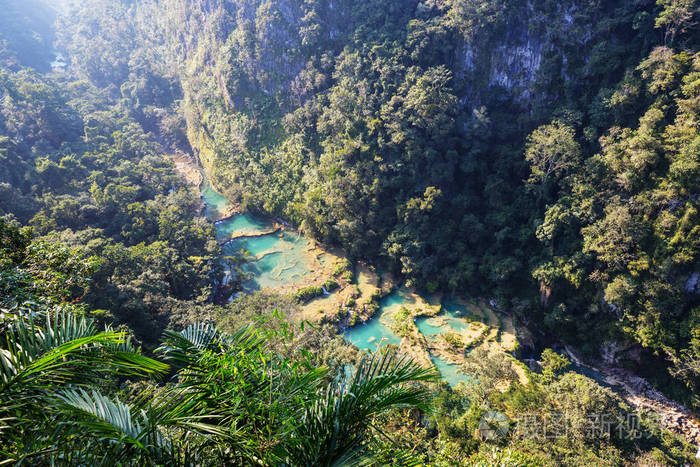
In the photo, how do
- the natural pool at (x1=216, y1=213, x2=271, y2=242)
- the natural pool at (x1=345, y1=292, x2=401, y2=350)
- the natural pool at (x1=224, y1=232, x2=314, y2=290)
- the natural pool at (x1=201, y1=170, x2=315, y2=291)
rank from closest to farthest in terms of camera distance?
the natural pool at (x1=345, y1=292, x2=401, y2=350)
the natural pool at (x1=224, y1=232, x2=314, y2=290)
the natural pool at (x1=201, y1=170, x2=315, y2=291)
the natural pool at (x1=216, y1=213, x2=271, y2=242)

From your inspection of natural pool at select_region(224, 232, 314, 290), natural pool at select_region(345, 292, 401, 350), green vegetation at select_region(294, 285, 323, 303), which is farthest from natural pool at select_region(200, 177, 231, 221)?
natural pool at select_region(345, 292, 401, 350)

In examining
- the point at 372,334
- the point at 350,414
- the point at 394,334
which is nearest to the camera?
the point at 350,414

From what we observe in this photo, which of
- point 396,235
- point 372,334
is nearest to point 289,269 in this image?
point 372,334

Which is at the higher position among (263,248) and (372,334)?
(263,248)

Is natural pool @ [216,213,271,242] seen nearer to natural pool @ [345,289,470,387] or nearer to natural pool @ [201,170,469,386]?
natural pool @ [201,170,469,386]

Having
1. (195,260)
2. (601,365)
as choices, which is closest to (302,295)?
(195,260)

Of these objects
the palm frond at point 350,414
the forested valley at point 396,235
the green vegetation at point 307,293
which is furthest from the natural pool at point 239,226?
the palm frond at point 350,414

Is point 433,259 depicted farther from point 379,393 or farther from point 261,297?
point 379,393

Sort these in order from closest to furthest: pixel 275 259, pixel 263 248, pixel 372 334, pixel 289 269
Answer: pixel 372 334
pixel 289 269
pixel 275 259
pixel 263 248

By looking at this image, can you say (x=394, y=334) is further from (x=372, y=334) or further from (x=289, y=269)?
(x=289, y=269)
